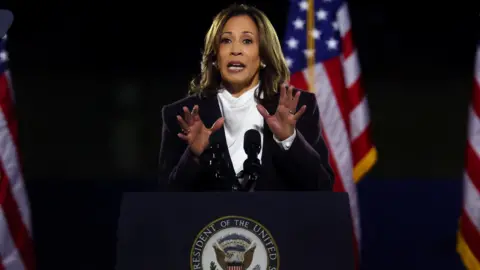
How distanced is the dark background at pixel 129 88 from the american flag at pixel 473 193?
1.28 metres

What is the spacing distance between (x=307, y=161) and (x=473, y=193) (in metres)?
1.45

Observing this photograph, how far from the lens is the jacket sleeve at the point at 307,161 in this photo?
5.71 feet

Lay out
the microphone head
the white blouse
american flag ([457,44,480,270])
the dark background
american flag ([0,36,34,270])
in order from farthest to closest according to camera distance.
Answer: the dark background < american flag ([0,36,34,270]) < american flag ([457,44,480,270]) < the white blouse < the microphone head

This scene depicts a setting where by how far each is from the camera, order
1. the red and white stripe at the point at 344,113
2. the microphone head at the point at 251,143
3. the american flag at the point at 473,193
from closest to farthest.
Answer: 1. the microphone head at the point at 251,143
2. the american flag at the point at 473,193
3. the red and white stripe at the point at 344,113

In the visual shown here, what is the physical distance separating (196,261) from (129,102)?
3.25 m

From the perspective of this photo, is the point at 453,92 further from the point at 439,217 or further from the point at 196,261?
the point at 196,261

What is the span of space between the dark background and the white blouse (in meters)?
1.66

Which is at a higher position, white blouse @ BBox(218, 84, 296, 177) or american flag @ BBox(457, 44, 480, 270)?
white blouse @ BBox(218, 84, 296, 177)

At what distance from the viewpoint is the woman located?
5.79 ft

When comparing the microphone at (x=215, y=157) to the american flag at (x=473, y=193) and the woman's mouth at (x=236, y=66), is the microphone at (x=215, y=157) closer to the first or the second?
the woman's mouth at (x=236, y=66)

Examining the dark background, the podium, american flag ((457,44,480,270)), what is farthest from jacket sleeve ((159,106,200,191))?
the dark background

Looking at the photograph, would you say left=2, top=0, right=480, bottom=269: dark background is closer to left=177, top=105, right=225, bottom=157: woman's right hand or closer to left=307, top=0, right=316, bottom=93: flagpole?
left=307, top=0, right=316, bottom=93: flagpole

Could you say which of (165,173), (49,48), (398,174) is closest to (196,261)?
(165,173)

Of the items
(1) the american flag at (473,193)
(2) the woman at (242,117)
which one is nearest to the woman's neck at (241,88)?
(2) the woman at (242,117)
